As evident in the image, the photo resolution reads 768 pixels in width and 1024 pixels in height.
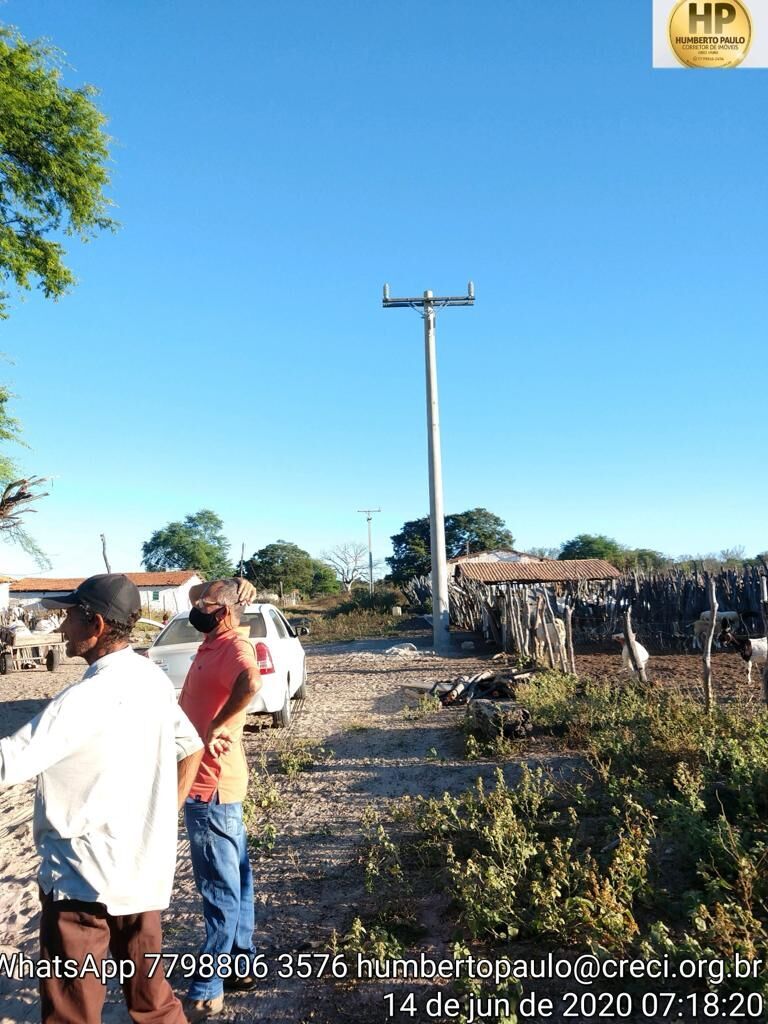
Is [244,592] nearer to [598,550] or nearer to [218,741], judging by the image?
[218,741]

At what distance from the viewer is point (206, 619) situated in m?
3.21

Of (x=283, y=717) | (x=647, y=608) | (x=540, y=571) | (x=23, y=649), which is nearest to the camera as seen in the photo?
(x=283, y=717)

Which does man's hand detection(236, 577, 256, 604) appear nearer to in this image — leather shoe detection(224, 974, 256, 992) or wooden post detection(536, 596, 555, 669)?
leather shoe detection(224, 974, 256, 992)

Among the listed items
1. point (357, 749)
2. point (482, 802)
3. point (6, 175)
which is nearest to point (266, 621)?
point (357, 749)

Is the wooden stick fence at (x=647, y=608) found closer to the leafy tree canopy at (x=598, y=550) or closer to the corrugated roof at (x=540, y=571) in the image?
the corrugated roof at (x=540, y=571)

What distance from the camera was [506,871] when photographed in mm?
3359

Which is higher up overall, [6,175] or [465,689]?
[6,175]

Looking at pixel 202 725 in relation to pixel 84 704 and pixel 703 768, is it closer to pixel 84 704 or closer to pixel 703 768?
pixel 84 704

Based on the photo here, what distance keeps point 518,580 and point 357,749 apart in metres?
27.4

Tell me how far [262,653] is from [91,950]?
16.1 ft

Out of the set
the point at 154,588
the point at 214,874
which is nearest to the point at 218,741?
the point at 214,874

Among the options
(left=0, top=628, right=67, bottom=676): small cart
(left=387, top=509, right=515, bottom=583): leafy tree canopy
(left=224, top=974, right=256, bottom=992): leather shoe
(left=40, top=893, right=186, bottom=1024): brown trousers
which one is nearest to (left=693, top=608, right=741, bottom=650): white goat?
(left=224, top=974, right=256, bottom=992): leather shoe

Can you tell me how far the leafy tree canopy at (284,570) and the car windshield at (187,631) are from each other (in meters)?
47.1

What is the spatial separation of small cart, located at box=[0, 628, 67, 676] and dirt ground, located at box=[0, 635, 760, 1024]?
504cm
